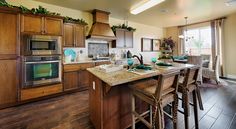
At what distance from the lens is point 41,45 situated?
9.96ft

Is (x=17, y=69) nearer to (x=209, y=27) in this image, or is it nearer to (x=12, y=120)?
(x=12, y=120)

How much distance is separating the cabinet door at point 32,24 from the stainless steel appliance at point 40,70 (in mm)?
658

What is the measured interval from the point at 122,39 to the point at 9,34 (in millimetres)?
3526

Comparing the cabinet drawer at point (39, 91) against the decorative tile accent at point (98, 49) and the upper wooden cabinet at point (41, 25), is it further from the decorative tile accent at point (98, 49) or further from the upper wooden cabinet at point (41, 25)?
the decorative tile accent at point (98, 49)

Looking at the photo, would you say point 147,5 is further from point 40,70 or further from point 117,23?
point 40,70

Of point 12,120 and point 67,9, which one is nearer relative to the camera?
point 12,120

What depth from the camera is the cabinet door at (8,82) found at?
2562mm

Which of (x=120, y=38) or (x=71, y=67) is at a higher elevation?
(x=120, y=38)

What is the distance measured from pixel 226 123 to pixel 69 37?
13.6ft

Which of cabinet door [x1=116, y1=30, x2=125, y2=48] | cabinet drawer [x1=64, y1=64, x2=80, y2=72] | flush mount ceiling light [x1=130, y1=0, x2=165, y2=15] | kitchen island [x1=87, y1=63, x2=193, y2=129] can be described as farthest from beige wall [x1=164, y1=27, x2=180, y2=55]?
kitchen island [x1=87, y1=63, x2=193, y2=129]

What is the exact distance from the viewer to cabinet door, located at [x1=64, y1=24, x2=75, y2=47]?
3551 mm

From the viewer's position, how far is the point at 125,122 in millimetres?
1838

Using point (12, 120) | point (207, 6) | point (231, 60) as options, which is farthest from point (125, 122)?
point (231, 60)

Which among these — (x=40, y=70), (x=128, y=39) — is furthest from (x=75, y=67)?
(x=128, y=39)
